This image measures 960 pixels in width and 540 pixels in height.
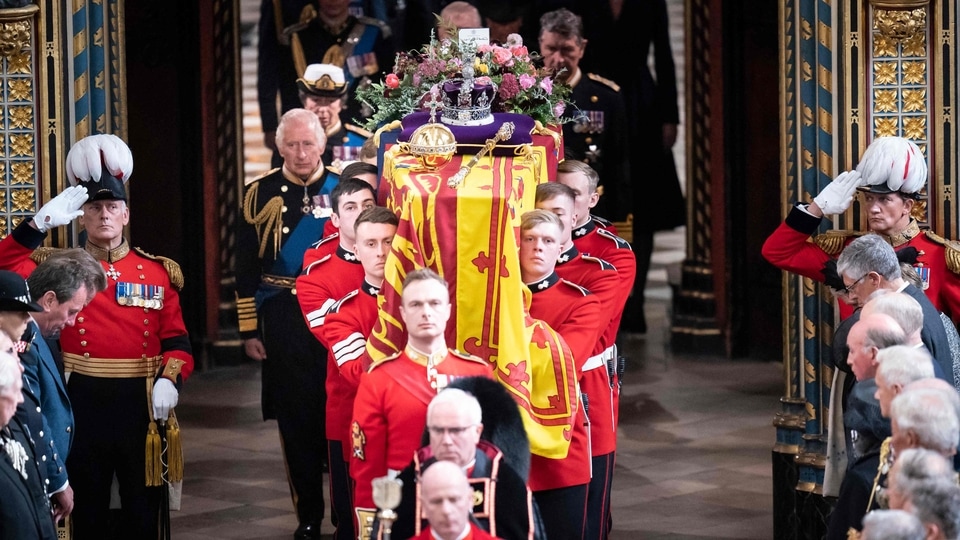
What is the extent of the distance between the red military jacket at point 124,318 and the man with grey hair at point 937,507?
3.50 meters

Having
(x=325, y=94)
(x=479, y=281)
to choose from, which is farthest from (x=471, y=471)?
(x=325, y=94)

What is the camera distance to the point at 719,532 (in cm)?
814

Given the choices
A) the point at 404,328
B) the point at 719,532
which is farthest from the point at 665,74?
the point at 404,328

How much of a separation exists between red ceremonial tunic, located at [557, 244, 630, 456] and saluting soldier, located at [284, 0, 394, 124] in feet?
15.6

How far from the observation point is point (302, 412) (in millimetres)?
8117

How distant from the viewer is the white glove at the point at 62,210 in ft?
23.3

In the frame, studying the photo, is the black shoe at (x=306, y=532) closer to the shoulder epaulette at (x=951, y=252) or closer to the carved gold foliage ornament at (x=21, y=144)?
the carved gold foliage ornament at (x=21, y=144)

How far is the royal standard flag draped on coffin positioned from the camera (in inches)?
242

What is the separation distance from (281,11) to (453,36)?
4.88m

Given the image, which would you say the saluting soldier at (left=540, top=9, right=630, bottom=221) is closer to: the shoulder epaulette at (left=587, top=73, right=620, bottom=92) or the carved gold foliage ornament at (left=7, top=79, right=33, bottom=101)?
the shoulder epaulette at (left=587, top=73, right=620, bottom=92)

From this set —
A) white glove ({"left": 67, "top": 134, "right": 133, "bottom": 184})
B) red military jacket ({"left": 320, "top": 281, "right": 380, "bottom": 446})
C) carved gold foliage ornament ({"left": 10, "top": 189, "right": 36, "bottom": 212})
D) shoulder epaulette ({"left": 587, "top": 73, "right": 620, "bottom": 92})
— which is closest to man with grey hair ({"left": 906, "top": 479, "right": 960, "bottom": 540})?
red military jacket ({"left": 320, "top": 281, "right": 380, "bottom": 446})

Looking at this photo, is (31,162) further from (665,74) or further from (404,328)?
(665,74)

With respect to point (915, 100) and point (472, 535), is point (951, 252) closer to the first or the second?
point (915, 100)

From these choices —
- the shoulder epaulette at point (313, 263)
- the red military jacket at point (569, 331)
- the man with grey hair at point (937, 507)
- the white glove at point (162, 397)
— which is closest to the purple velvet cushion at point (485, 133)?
the red military jacket at point (569, 331)
